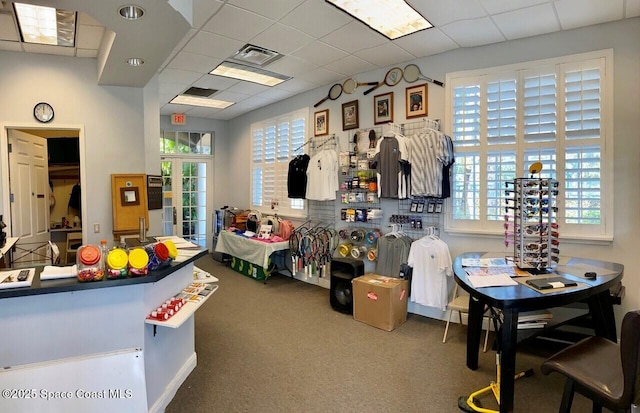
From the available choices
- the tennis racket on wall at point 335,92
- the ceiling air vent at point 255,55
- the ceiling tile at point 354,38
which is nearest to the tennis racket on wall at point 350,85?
the tennis racket on wall at point 335,92

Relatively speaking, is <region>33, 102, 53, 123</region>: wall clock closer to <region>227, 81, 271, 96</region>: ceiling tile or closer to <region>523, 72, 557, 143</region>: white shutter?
A: <region>227, 81, 271, 96</region>: ceiling tile

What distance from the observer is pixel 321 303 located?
4.41m

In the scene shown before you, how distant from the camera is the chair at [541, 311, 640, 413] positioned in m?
1.41

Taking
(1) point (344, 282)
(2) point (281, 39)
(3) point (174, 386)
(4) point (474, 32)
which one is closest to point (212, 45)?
(2) point (281, 39)

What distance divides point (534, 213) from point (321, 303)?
8.86 ft

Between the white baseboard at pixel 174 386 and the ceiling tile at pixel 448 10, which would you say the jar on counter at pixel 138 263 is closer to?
the white baseboard at pixel 174 386

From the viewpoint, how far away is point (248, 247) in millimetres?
5539

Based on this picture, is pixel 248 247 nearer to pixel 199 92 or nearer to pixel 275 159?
pixel 275 159

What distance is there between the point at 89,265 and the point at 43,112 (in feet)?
9.12

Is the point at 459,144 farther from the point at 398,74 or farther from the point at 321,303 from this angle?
the point at 321,303

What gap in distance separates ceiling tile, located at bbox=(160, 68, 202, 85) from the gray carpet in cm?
300

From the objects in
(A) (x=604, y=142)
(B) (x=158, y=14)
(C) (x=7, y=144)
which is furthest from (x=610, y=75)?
(C) (x=7, y=144)

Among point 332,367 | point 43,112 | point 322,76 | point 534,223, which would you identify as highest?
point 322,76

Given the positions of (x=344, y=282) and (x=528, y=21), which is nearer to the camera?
(x=528, y=21)
